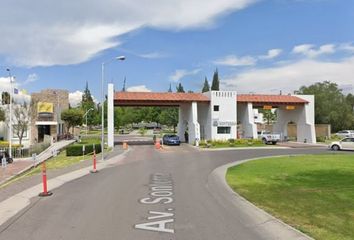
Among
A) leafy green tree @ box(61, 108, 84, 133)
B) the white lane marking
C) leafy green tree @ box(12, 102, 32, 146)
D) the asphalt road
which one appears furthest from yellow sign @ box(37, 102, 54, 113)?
the asphalt road

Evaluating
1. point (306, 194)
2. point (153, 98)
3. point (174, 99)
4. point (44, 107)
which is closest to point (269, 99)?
point (174, 99)

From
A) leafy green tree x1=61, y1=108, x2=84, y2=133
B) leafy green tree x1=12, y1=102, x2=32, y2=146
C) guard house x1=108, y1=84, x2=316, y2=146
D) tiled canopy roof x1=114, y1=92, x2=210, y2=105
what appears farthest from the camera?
leafy green tree x1=61, y1=108, x2=84, y2=133

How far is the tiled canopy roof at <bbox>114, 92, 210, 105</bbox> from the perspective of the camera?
48.9 meters

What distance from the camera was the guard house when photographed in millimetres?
50250

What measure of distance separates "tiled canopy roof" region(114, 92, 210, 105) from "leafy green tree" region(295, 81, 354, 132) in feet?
107

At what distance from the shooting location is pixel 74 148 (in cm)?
3619

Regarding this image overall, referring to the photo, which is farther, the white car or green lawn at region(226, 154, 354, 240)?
the white car

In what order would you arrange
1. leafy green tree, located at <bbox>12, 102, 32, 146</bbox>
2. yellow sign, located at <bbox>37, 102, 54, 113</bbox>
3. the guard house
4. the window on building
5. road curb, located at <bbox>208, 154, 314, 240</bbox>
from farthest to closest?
yellow sign, located at <bbox>37, 102, 54, 113</bbox>
the window on building
the guard house
leafy green tree, located at <bbox>12, 102, 32, 146</bbox>
road curb, located at <bbox>208, 154, 314, 240</bbox>

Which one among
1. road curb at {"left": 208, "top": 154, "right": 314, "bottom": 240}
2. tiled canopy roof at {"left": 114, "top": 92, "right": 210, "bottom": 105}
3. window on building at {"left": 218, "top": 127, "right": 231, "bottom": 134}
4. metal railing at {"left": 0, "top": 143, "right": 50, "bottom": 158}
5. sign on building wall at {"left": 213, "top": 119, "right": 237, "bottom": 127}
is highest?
tiled canopy roof at {"left": 114, "top": 92, "right": 210, "bottom": 105}

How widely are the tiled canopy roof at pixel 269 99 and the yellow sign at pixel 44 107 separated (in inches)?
1026

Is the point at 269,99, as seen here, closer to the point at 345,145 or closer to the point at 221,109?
the point at 221,109

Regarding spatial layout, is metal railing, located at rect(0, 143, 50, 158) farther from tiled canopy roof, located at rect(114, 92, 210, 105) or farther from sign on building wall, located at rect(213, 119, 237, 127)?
sign on building wall, located at rect(213, 119, 237, 127)

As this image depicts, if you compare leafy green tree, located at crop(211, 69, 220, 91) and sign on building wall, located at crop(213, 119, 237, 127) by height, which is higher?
leafy green tree, located at crop(211, 69, 220, 91)

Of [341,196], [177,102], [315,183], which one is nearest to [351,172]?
[315,183]
